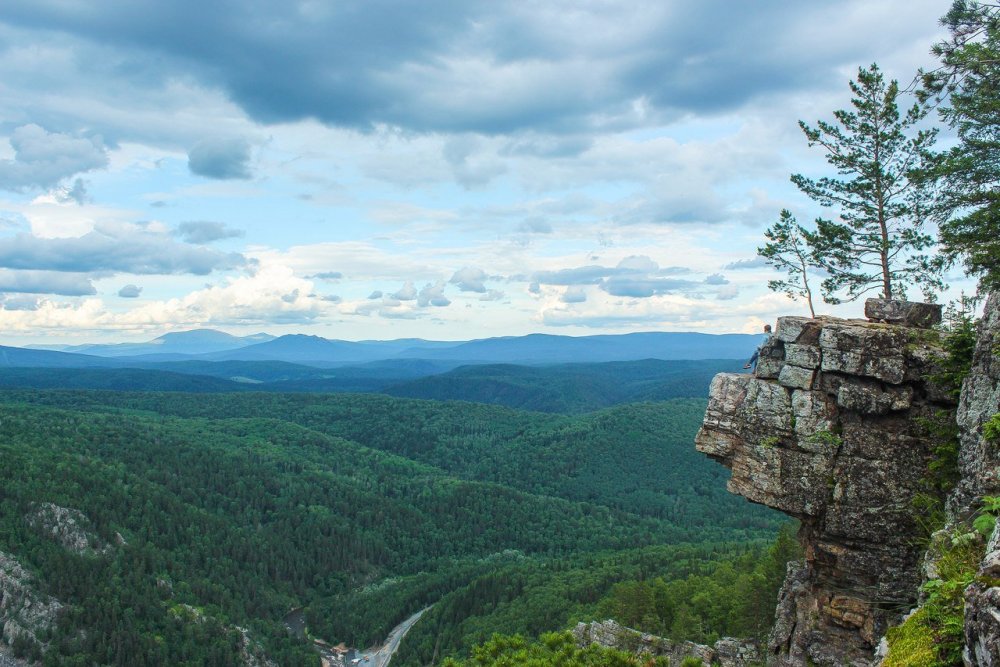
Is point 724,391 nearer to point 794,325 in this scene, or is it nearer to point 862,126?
point 794,325

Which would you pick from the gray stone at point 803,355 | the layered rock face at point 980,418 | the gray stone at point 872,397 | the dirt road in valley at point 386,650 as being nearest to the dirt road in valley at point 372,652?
the dirt road in valley at point 386,650

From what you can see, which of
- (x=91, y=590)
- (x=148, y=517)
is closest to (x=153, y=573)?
(x=91, y=590)

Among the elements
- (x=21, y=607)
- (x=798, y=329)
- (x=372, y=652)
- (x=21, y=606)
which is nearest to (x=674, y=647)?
(x=798, y=329)

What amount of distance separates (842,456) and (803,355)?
3.86 m

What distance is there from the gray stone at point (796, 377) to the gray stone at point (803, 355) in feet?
0.67

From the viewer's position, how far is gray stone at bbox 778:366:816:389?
75.9ft

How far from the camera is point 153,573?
485 ft

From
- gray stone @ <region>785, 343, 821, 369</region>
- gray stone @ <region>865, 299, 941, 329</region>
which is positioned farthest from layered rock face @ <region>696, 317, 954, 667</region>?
gray stone @ <region>865, 299, 941, 329</region>

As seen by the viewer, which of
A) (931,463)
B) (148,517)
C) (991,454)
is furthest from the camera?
(148,517)

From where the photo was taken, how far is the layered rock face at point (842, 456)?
21906 millimetres

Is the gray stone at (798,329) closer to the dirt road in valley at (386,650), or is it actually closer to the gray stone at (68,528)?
the dirt road in valley at (386,650)

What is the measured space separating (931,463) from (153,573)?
168100mm

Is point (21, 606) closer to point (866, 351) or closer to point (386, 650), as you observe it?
point (386, 650)

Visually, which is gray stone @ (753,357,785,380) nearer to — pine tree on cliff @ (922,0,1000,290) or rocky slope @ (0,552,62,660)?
pine tree on cliff @ (922,0,1000,290)
